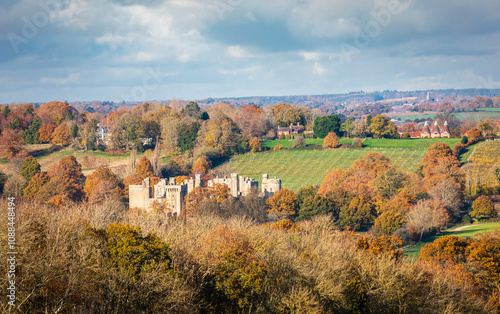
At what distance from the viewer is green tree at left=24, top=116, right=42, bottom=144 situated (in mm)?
78062

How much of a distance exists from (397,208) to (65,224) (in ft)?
108

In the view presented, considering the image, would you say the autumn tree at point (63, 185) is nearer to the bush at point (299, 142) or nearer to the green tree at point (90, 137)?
the green tree at point (90, 137)

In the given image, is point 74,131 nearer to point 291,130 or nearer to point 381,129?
point 291,130

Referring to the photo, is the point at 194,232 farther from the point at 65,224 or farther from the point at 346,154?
the point at 346,154

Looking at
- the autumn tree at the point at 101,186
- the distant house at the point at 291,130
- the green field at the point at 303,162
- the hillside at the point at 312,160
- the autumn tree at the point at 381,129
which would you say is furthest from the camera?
the distant house at the point at 291,130

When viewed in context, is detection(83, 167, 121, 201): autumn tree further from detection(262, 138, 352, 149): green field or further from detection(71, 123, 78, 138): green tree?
detection(262, 138, 352, 149): green field

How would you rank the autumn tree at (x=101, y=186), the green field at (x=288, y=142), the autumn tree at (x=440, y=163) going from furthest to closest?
the green field at (x=288, y=142)
the autumn tree at (x=440, y=163)
the autumn tree at (x=101, y=186)

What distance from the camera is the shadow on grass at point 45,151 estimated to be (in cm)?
7362

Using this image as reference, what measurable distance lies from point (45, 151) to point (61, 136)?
3906 millimetres

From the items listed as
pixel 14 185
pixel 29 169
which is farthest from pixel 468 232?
pixel 29 169

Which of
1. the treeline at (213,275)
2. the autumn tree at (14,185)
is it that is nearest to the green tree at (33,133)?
the autumn tree at (14,185)

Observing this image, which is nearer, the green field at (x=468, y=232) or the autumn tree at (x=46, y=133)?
the green field at (x=468, y=232)

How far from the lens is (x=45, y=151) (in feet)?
246

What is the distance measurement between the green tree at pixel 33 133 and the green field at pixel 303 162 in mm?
31305
